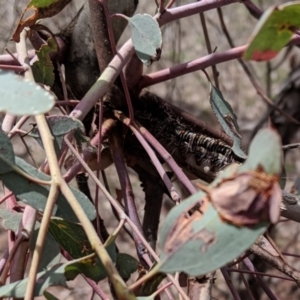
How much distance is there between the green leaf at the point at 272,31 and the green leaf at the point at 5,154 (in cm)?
17

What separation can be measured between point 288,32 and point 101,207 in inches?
72.8

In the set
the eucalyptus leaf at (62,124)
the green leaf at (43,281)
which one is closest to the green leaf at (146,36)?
the eucalyptus leaf at (62,124)

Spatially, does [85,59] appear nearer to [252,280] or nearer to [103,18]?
[103,18]

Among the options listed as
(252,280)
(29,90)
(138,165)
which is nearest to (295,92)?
(252,280)

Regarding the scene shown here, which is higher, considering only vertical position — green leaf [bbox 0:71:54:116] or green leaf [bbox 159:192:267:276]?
green leaf [bbox 0:71:54:116]

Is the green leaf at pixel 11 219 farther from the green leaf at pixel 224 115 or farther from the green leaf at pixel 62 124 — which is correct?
the green leaf at pixel 224 115

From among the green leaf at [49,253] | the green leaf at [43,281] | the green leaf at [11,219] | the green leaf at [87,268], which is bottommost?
the green leaf at [11,219]

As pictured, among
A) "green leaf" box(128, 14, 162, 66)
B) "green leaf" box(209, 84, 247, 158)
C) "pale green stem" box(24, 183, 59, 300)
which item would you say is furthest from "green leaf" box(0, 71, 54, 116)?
"green leaf" box(209, 84, 247, 158)

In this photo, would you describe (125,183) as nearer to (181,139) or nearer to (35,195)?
(181,139)

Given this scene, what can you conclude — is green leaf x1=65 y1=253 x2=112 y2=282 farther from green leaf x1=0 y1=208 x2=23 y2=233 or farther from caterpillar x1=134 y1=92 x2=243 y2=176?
caterpillar x1=134 y1=92 x2=243 y2=176

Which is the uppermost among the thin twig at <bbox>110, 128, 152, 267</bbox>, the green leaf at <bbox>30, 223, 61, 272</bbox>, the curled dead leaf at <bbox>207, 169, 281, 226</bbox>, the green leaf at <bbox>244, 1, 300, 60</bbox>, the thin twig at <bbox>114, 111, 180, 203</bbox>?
the green leaf at <bbox>244, 1, 300, 60</bbox>

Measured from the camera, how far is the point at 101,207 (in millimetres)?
2117

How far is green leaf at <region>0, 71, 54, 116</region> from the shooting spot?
27cm

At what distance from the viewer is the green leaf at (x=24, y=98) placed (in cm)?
27
